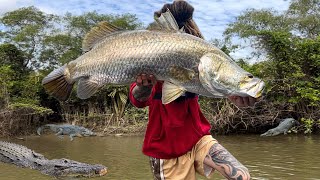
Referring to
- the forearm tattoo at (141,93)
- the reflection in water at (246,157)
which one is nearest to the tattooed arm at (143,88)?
the forearm tattoo at (141,93)

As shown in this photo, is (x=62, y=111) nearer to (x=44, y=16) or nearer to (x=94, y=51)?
(x=44, y=16)

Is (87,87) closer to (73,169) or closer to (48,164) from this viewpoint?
(73,169)

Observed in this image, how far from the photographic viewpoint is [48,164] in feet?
26.8

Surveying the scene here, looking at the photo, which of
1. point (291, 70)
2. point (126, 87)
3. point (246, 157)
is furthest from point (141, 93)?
point (126, 87)

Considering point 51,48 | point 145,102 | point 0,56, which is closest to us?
point 145,102

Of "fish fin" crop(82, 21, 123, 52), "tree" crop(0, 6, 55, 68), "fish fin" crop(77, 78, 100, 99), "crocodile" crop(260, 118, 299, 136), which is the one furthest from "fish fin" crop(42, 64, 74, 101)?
"tree" crop(0, 6, 55, 68)

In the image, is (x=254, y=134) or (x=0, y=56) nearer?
(x=254, y=134)

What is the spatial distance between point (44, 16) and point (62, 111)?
693 cm

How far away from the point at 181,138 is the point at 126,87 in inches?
705

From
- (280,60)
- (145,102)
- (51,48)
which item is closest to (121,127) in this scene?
(280,60)

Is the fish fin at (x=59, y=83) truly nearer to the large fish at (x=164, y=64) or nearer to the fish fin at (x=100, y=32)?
the large fish at (x=164, y=64)

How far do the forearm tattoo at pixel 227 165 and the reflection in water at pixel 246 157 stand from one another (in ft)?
15.4

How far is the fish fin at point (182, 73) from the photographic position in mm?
2158

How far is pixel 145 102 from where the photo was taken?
2.96m
